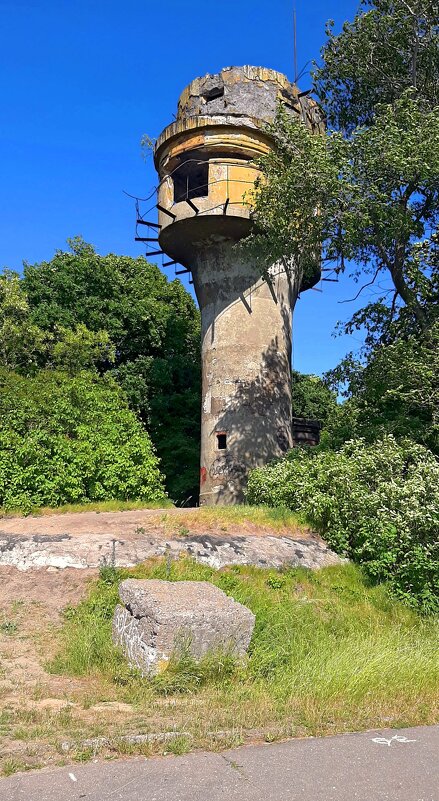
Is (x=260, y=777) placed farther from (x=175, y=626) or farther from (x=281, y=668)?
(x=281, y=668)

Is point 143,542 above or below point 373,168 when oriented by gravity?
below

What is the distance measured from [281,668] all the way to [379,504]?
476cm

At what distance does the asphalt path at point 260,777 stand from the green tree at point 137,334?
17.6 meters

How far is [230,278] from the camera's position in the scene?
19.4 meters

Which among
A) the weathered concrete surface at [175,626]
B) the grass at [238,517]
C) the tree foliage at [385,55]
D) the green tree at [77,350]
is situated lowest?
the weathered concrete surface at [175,626]

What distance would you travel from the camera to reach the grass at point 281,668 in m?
5.75

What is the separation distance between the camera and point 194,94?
1941 centimetres

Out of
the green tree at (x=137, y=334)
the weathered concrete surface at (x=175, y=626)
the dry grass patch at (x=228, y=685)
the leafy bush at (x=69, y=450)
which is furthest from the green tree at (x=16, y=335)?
the weathered concrete surface at (x=175, y=626)

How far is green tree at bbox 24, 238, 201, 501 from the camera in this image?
23609 mm

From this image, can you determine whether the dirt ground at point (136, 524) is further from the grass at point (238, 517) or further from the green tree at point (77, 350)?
the green tree at point (77, 350)

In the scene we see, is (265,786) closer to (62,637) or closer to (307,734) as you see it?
(307,734)

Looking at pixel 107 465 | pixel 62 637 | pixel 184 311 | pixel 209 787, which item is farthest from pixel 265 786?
pixel 184 311

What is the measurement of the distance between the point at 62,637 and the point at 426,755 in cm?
487

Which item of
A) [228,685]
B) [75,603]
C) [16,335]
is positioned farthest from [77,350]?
[228,685]
